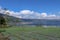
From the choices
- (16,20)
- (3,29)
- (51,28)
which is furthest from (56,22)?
(3,29)

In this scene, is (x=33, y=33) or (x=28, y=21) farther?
(x=33, y=33)

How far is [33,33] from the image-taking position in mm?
4723

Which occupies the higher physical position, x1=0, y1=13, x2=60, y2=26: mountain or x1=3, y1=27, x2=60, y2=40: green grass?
x1=0, y1=13, x2=60, y2=26: mountain

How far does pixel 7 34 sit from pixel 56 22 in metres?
1.21

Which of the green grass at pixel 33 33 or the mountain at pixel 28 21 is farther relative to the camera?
the green grass at pixel 33 33

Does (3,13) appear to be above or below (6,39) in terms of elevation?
above

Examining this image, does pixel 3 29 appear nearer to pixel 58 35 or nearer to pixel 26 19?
pixel 26 19

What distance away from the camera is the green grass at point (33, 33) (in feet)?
15.0

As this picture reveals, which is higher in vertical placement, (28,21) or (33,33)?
(28,21)

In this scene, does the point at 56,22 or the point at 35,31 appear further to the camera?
the point at 35,31

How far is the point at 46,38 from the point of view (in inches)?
181

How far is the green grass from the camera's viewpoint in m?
4.58

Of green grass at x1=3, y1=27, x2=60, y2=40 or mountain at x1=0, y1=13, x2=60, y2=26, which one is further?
green grass at x1=3, y1=27, x2=60, y2=40

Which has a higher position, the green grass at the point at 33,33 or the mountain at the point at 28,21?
the mountain at the point at 28,21
